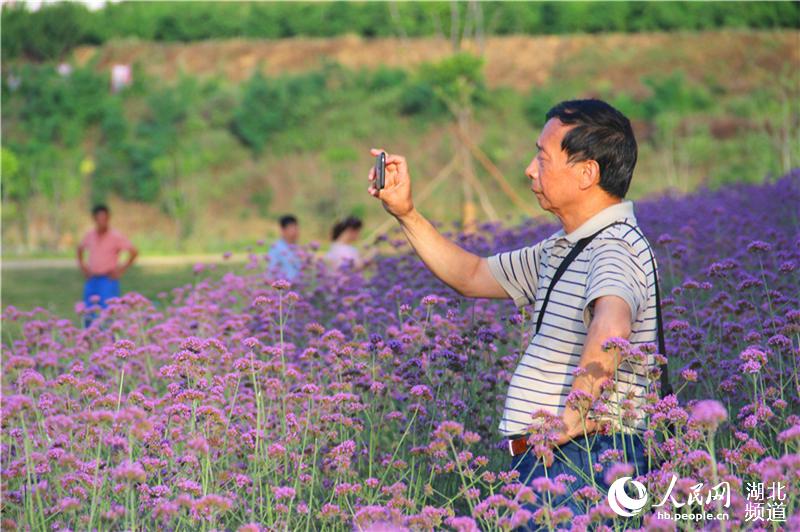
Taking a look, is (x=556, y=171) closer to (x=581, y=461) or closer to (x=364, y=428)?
(x=581, y=461)

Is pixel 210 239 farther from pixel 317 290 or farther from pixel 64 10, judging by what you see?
pixel 317 290

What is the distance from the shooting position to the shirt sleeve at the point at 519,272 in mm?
3320

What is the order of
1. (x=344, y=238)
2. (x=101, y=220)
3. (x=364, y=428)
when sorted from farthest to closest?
1. (x=101, y=220)
2. (x=344, y=238)
3. (x=364, y=428)

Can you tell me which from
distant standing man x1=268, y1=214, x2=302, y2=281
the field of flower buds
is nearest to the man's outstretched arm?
the field of flower buds

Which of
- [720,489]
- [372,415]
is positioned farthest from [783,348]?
[372,415]

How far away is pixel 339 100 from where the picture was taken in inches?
1432

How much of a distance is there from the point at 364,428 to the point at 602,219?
1897mm

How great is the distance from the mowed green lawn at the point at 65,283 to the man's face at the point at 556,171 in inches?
378

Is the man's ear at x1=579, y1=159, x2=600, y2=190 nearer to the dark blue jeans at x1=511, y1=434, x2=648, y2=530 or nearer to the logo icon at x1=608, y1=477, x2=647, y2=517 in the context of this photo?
the dark blue jeans at x1=511, y1=434, x2=648, y2=530

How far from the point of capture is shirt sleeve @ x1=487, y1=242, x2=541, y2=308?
332 centimetres

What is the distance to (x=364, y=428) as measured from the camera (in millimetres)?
4480

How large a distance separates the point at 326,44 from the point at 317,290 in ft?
127

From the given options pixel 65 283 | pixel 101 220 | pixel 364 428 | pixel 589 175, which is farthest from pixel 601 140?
pixel 65 283

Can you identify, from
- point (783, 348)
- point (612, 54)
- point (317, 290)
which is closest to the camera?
point (783, 348)
